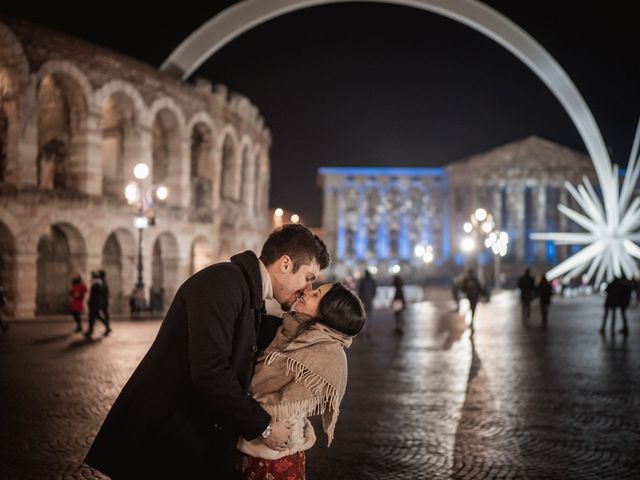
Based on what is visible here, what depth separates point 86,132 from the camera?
28578 millimetres

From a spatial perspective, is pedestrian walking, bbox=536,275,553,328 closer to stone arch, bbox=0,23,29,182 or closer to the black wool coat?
stone arch, bbox=0,23,29,182

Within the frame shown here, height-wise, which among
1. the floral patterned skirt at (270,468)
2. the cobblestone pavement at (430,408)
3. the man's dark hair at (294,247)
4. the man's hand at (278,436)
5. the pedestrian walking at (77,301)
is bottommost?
the cobblestone pavement at (430,408)

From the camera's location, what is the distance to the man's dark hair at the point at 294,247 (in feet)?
12.5

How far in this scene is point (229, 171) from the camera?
41.3 metres

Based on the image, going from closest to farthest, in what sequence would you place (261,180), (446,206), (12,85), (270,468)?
(270,468)
(12,85)
(261,180)
(446,206)

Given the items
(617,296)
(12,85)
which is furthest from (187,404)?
(12,85)

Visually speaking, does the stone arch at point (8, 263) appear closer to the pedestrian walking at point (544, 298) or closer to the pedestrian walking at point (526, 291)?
the pedestrian walking at point (544, 298)

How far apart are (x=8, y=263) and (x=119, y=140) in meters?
8.84

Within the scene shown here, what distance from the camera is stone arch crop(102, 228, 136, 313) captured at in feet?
100

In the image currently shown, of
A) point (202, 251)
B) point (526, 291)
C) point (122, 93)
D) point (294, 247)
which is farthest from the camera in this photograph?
point (202, 251)

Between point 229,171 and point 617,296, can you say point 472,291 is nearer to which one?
point 617,296

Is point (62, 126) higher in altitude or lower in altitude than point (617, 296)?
higher

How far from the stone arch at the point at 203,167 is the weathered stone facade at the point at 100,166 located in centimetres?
6

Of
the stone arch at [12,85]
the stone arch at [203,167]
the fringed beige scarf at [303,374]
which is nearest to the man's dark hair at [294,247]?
the fringed beige scarf at [303,374]
